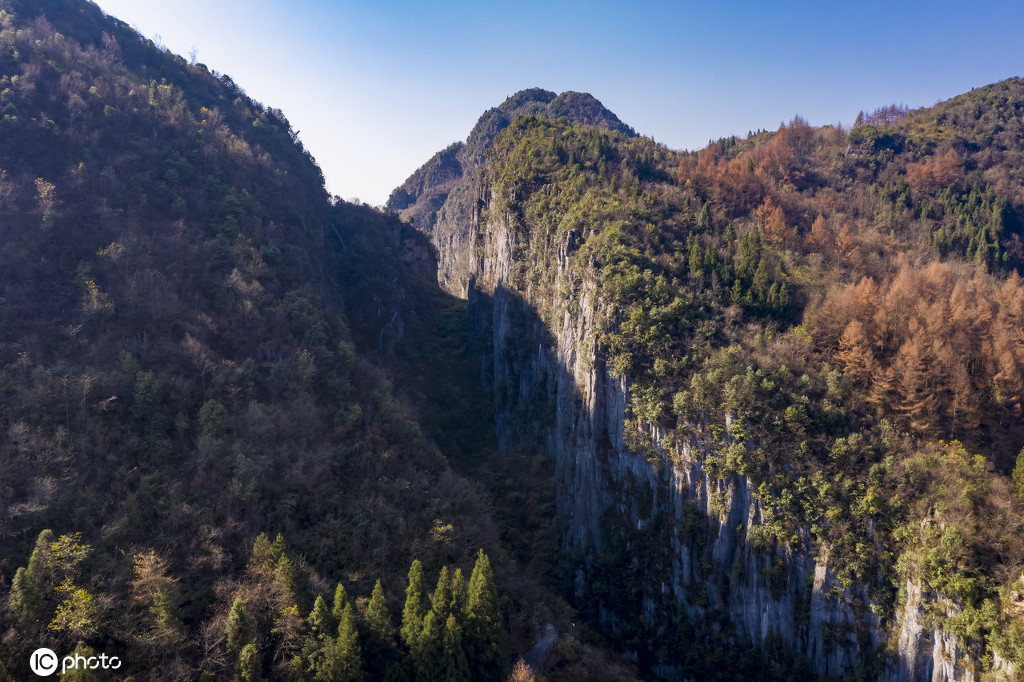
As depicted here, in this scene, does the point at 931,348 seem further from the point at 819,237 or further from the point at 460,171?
the point at 460,171

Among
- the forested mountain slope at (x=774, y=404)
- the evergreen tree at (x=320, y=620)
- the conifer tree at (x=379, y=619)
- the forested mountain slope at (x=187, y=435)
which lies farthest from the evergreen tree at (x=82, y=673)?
the forested mountain slope at (x=774, y=404)

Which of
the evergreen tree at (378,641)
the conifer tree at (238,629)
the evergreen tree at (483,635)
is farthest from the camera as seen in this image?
the evergreen tree at (483,635)

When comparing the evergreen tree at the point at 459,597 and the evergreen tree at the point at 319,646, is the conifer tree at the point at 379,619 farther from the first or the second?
the evergreen tree at the point at 459,597

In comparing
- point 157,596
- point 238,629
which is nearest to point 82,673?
point 157,596

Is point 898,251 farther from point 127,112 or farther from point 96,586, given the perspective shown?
point 127,112

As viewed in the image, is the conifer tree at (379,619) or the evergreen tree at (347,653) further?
the conifer tree at (379,619)

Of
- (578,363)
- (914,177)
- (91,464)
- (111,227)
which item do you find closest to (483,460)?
(578,363)

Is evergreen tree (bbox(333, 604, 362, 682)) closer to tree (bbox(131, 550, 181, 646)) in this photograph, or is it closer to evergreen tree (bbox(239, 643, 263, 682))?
evergreen tree (bbox(239, 643, 263, 682))
